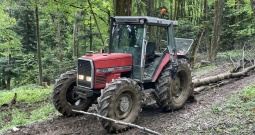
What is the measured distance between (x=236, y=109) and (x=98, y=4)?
40.0 feet

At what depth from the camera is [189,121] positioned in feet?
21.3

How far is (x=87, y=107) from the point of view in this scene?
769 cm

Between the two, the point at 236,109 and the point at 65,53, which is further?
the point at 65,53

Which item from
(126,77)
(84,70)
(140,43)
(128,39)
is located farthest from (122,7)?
(84,70)

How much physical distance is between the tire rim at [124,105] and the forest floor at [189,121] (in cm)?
40

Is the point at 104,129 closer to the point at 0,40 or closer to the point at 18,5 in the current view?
the point at 18,5

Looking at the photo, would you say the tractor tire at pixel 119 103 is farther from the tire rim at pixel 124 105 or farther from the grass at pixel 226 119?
the grass at pixel 226 119

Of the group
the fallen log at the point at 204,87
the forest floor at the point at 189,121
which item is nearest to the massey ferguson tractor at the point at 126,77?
the forest floor at the point at 189,121

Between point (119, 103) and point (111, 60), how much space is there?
112 cm

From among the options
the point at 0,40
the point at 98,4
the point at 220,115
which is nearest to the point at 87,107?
the point at 220,115

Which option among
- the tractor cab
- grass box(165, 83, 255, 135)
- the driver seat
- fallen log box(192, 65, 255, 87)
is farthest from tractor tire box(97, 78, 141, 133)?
fallen log box(192, 65, 255, 87)

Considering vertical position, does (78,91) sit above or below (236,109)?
above

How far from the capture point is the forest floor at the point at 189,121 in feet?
19.0

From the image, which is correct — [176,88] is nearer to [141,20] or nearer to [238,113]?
[238,113]
